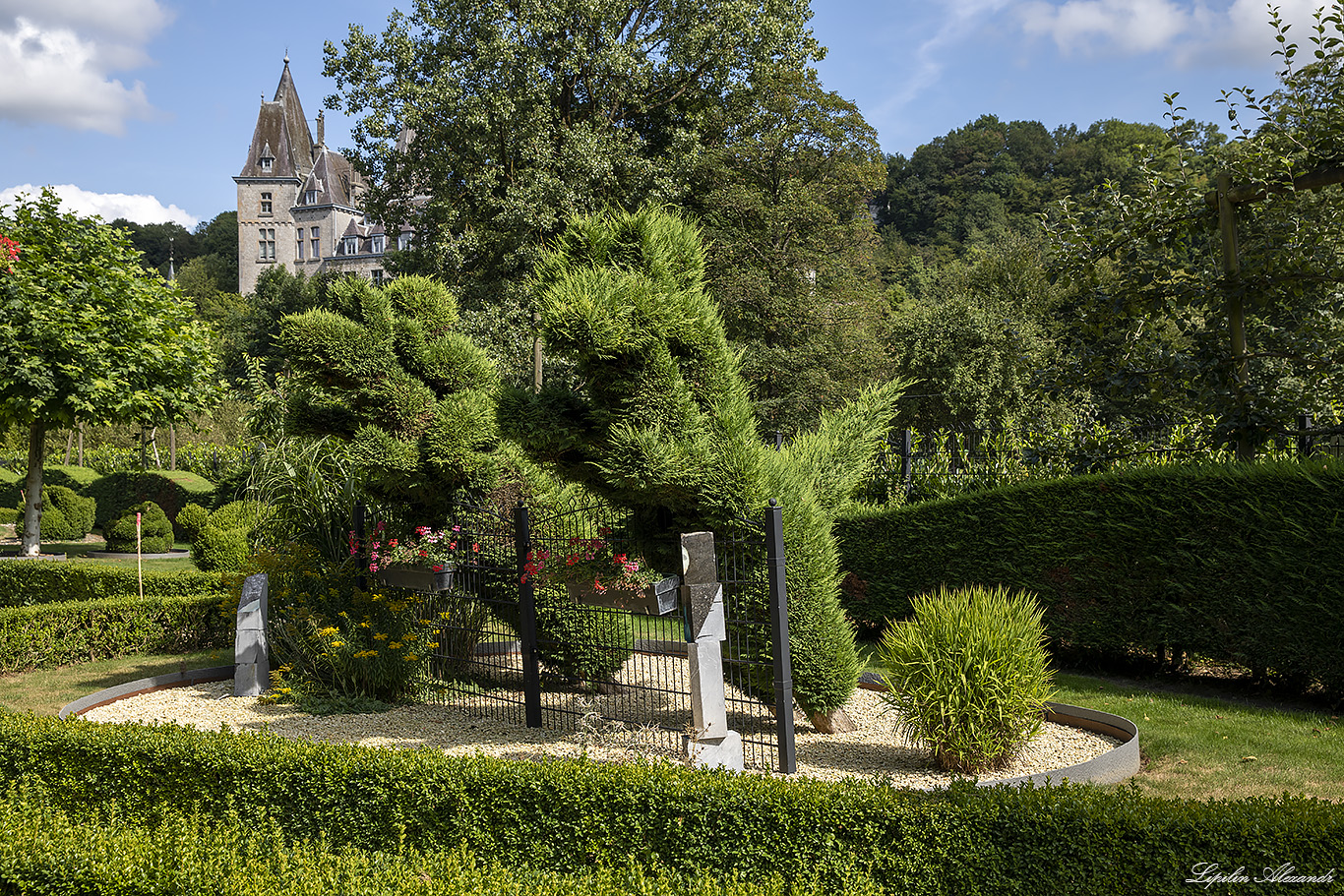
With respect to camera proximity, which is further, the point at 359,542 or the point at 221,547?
the point at 221,547

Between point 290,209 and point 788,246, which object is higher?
point 290,209

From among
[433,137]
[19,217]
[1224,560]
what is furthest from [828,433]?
[433,137]

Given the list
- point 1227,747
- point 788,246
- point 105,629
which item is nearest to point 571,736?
point 1227,747

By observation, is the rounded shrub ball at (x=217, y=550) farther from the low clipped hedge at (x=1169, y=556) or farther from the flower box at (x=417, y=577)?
the low clipped hedge at (x=1169, y=556)

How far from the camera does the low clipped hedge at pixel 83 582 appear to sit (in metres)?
11.6

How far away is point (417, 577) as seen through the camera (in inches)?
301

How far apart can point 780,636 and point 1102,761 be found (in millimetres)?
2146

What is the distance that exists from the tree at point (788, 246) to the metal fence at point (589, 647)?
1358 cm

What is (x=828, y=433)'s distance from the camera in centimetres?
722

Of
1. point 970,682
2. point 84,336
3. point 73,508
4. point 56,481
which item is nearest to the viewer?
point 970,682

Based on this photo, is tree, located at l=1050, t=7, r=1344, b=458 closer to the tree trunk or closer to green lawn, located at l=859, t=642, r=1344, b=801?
green lawn, located at l=859, t=642, r=1344, b=801

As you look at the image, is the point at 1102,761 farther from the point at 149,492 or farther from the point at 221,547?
the point at 149,492

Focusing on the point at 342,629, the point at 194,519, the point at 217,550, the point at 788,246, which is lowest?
the point at 342,629

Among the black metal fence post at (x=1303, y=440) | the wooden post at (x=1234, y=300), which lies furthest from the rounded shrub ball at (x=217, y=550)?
the black metal fence post at (x=1303, y=440)
